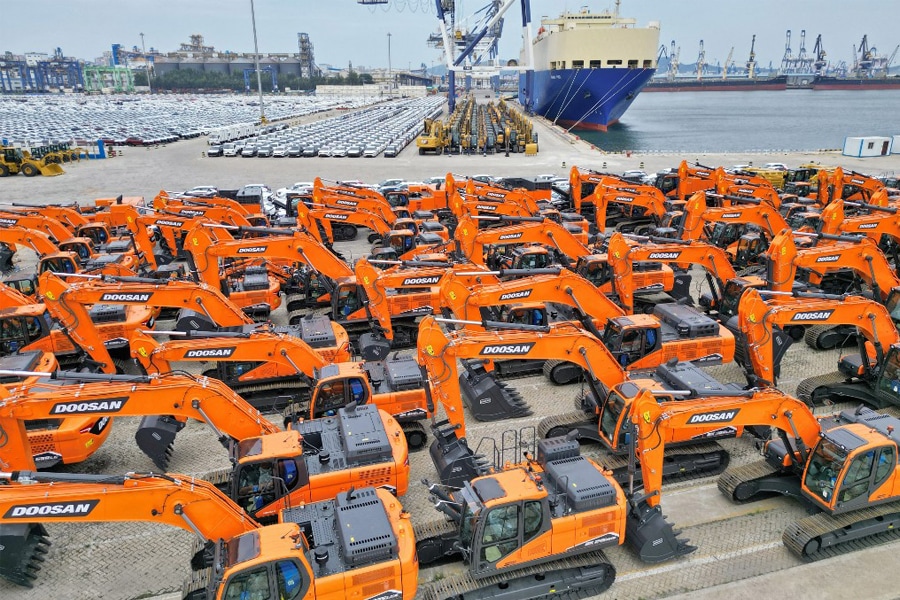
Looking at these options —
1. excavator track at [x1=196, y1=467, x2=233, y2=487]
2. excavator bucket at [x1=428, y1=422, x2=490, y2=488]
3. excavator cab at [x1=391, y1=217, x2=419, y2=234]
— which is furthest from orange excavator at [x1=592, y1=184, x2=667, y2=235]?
excavator track at [x1=196, y1=467, x2=233, y2=487]

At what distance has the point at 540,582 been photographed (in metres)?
10.3

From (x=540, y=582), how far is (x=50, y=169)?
199 feet

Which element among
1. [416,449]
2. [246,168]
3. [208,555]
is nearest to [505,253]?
[416,449]

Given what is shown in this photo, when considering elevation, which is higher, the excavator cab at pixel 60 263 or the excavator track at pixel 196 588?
the excavator cab at pixel 60 263

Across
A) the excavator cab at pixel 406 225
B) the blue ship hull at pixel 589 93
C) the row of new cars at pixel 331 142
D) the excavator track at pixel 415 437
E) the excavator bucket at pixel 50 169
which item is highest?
the blue ship hull at pixel 589 93

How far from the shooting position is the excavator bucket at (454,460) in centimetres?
1269

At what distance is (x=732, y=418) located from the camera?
11.7 meters

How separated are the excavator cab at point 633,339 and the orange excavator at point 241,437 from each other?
7354 millimetres

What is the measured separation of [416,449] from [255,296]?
10192 millimetres

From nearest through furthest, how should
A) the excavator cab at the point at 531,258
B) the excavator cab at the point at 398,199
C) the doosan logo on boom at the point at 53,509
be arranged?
1. the doosan logo on boom at the point at 53,509
2. the excavator cab at the point at 531,258
3. the excavator cab at the point at 398,199

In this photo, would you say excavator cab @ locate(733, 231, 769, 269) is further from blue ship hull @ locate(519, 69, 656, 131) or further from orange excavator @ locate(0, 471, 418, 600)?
blue ship hull @ locate(519, 69, 656, 131)

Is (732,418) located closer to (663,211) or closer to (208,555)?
(208,555)

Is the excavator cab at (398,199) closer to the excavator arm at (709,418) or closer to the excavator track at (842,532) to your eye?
the excavator arm at (709,418)

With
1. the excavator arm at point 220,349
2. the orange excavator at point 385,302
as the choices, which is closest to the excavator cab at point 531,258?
the orange excavator at point 385,302
